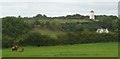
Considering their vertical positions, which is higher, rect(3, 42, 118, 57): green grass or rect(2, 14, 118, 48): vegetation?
rect(2, 14, 118, 48): vegetation

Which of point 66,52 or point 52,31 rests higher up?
point 52,31

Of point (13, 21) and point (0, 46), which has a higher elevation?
point (13, 21)

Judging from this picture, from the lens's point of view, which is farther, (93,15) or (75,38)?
(93,15)

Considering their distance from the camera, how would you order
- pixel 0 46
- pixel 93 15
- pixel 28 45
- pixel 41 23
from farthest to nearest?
pixel 93 15 → pixel 41 23 → pixel 28 45 → pixel 0 46

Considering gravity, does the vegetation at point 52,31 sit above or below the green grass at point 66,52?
above

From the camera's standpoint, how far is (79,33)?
44906 mm

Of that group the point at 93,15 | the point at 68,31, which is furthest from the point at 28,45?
the point at 93,15

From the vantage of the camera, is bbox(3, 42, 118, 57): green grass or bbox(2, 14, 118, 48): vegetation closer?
bbox(3, 42, 118, 57): green grass

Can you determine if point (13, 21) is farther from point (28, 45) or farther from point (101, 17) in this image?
point (101, 17)

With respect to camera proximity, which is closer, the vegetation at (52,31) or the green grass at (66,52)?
the green grass at (66,52)

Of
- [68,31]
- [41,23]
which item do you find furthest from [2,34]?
[68,31]

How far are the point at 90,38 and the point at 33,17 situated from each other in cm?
867

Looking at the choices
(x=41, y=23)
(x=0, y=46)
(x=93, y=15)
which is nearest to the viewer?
(x=0, y=46)

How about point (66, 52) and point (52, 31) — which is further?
point (52, 31)
